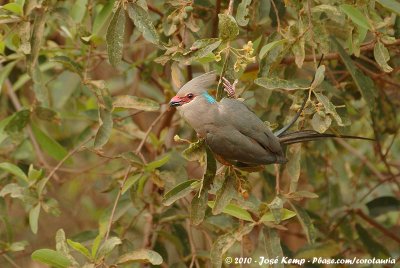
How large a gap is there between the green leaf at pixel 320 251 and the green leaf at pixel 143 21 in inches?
46.6

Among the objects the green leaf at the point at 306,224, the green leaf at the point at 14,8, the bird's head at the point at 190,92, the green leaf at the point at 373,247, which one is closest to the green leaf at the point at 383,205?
the green leaf at the point at 373,247

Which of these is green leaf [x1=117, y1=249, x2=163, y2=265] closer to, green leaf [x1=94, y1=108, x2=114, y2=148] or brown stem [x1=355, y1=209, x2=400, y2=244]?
green leaf [x1=94, y1=108, x2=114, y2=148]

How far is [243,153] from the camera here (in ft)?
6.72

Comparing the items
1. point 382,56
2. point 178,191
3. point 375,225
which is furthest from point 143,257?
point 375,225

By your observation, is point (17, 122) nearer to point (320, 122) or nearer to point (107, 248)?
point (107, 248)

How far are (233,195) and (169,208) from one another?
844 millimetres

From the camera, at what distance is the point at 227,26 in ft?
6.39

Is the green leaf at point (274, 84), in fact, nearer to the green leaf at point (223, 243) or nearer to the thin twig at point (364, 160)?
the green leaf at point (223, 243)

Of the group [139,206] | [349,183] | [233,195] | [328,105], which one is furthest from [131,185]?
[349,183]

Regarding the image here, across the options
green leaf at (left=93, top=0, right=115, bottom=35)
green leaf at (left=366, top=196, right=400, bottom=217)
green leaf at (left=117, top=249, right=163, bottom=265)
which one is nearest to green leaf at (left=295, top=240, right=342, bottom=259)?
green leaf at (left=366, top=196, right=400, bottom=217)

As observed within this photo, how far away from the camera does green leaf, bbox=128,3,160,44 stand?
211 cm

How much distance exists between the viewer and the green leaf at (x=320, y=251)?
2.89m

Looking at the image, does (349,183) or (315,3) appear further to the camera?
(349,183)

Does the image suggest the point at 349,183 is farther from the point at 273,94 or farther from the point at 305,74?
the point at 273,94
